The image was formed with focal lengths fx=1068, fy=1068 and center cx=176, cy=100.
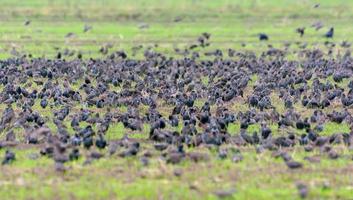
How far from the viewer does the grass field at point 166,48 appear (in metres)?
17.2

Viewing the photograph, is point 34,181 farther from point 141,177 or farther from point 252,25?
point 252,25

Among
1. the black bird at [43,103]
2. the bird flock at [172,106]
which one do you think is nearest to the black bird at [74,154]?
the bird flock at [172,106]

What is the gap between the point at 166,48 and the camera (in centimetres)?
4747

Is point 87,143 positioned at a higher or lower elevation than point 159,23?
lower

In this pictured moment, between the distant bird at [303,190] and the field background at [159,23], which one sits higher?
the field background at [159,23]

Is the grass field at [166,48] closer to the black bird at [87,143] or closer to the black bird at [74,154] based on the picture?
the black bird at [74,154]

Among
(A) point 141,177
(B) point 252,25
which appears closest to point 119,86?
(A) point 141,177

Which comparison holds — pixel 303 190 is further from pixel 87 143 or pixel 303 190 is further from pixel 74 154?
pixel 87 143

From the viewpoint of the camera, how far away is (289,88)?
30875mm

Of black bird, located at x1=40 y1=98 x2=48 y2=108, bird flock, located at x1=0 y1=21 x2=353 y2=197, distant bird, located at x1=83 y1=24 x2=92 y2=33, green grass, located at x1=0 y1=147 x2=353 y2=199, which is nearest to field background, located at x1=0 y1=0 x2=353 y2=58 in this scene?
distant bird, located at x1=83 y1=24 x2=92 y2=33

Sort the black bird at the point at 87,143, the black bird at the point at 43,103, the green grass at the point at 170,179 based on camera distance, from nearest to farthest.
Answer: the green grass at the point at 170,179
the black bird at the point at 87,143
the black bird at the point at 43,103

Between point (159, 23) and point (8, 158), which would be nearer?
point (8, 158)

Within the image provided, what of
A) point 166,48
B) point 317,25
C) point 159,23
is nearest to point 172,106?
point 166,48

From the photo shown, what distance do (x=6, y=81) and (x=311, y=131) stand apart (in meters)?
12.8
